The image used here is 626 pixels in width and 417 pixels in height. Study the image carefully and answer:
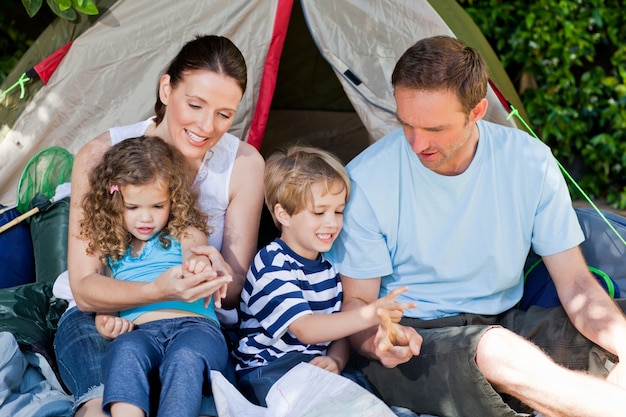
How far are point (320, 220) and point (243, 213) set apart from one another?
34 centimetres

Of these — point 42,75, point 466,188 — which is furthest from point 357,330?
point 42,75

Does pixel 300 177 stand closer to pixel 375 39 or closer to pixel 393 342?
pixel 393 342

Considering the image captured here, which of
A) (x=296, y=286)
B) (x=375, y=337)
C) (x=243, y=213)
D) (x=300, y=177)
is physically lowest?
(x=375, y=337)

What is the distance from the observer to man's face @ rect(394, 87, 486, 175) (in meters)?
2.39

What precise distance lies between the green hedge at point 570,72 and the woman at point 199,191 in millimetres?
2758

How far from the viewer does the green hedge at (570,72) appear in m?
4.94

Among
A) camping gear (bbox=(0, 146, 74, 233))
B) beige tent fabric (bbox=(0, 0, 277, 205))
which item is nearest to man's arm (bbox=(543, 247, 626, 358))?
beige tent fabric (bbox=(0, 0, 277, 205))

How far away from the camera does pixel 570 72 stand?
5109 mm

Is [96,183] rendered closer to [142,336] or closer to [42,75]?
[142,336]

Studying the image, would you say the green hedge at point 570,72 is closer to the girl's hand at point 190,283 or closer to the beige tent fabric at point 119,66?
the beige tent fabric at point 119,66

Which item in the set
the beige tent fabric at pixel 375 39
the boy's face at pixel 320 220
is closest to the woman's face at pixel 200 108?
the boy's face at pixel 320 220

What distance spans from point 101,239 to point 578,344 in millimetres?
1423

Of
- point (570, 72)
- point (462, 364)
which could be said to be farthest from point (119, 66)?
point (570, 72)

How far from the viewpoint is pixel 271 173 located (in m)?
2.58
